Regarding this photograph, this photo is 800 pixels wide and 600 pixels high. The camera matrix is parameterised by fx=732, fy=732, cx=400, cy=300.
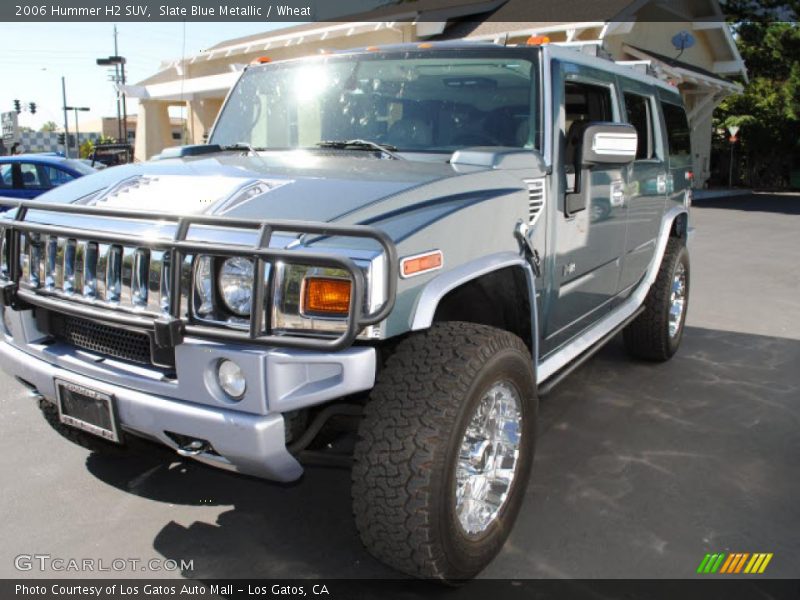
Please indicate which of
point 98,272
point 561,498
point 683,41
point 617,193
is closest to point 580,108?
point 617,193

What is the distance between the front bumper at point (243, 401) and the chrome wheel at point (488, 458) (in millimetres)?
618

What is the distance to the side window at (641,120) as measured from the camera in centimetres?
448

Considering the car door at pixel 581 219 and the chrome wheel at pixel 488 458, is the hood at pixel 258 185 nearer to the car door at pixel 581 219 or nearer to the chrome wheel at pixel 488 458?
the car door at pixel 581 219

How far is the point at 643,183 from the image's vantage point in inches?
182

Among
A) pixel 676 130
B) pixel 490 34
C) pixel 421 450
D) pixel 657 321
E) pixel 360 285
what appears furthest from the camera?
pixel 490 34

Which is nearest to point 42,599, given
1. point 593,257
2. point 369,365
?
point 369,365

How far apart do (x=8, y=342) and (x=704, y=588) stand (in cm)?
289

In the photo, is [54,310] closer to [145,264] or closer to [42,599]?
[145,264]

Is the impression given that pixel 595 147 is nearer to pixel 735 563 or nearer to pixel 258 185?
pixel 258 185

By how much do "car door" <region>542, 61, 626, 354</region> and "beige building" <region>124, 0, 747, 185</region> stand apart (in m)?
12.6

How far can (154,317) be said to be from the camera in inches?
96.0

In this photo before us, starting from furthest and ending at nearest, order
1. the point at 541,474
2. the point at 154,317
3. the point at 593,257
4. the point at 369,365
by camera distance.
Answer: the point at 593,257 → the point at 541,474 → the point at 154,317 → the point at 369,365

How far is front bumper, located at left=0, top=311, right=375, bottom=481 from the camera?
219 centimetres

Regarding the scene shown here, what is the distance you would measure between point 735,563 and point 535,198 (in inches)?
65.5
